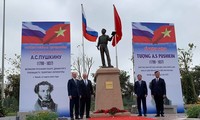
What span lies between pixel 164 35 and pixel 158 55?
948mm

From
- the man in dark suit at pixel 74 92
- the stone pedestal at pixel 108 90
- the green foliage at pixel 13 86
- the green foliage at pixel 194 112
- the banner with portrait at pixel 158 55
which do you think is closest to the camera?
the green foliage at pixel 194 112

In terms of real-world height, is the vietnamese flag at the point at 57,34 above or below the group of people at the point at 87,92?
above

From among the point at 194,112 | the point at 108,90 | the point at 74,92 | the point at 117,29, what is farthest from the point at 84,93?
the point at 117,29

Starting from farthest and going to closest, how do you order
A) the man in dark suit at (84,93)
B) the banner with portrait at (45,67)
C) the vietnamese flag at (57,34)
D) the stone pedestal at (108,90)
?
the vietnamese flag at (57,34)
the banner with portrait at (45,67)
the stone pedestal at (108,90)
the man in dark suit at (84,93)

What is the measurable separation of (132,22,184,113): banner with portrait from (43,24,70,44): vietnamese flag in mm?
2943

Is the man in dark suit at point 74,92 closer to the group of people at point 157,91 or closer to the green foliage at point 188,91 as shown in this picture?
the group of people at point 157,91

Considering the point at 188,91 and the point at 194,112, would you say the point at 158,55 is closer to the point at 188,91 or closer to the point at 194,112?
the point at 194,112

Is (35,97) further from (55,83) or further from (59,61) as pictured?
(59,61)

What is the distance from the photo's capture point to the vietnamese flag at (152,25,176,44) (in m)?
13.3

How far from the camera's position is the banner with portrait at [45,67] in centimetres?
1200

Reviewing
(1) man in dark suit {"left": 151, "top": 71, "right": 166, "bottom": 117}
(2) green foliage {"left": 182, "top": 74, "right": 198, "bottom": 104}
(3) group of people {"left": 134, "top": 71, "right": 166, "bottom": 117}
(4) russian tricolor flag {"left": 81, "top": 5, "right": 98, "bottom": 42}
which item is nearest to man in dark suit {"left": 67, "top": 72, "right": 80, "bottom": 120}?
(3) group of people {"left": 134, "top": 71, "right": 166, "bottom": 117}

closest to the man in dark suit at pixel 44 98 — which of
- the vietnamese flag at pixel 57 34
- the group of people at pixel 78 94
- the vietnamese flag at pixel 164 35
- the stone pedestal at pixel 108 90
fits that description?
the vietnamese flag at pixel 57 34

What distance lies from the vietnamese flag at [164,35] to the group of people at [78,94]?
16.5 feet

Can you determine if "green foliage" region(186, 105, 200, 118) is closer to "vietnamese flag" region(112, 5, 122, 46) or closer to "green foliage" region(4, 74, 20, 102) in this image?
"vietnamese flag" region(112, 5, 122, 46)
